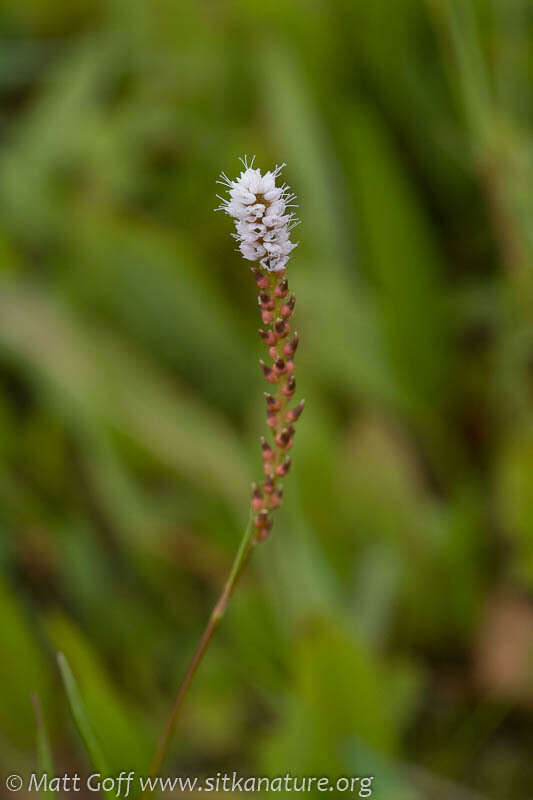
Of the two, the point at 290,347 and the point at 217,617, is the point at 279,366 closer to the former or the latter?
the point at 290,347

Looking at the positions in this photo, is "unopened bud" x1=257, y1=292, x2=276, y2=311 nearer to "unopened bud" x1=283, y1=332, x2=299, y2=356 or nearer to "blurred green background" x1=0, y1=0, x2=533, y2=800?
"unopened bud" x1=283, y1=332, x2=299, y2=356

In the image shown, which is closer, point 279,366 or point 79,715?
point 279,366

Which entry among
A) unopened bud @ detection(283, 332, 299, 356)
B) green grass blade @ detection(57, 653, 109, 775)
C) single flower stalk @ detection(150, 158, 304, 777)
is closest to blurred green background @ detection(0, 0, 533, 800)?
green grass blade @ detection(57, 653, 109, 775)

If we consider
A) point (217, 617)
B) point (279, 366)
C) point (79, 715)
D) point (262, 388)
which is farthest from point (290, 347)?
point (262, 388)

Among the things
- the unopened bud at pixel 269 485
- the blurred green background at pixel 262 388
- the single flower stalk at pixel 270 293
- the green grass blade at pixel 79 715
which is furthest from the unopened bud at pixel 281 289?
the blurred green background at pixel 262 388

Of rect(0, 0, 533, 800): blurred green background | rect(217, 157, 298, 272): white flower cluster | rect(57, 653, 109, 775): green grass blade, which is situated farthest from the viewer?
rect(0, 0, 533, 800): blurred green background

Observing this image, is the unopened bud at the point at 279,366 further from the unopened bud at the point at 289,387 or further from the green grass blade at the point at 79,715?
the green grass blade at the point at 79,715
